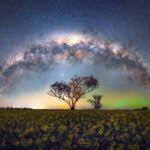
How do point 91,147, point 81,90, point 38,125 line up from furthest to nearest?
point 81,90, point 38,125, point 91,147

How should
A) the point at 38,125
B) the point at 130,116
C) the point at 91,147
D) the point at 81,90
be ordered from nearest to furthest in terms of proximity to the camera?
the point at 91,147 → the point at 38,125 → the point at 130,116 → the point at 81,90

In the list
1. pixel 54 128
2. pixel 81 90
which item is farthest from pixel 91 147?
pixel 81 90

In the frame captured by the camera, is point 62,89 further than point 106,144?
Yes

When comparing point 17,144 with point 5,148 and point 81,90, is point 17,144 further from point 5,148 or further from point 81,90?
point 81,90

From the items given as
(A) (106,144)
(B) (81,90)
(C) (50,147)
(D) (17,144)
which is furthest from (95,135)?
(B) (81,90)

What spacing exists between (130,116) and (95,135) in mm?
5256

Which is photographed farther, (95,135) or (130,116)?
(130,116)

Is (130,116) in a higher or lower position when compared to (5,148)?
higher

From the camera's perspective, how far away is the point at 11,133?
98.4 feet

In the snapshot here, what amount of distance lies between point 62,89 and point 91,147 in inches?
3838

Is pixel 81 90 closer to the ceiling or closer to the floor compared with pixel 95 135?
closer to the ceiling

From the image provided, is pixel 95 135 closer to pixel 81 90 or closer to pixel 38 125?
pixel 38 125

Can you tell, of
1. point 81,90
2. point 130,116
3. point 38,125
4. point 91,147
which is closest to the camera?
point 91,147

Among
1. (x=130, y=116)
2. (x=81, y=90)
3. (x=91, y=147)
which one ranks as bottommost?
(x=91, y=147)
